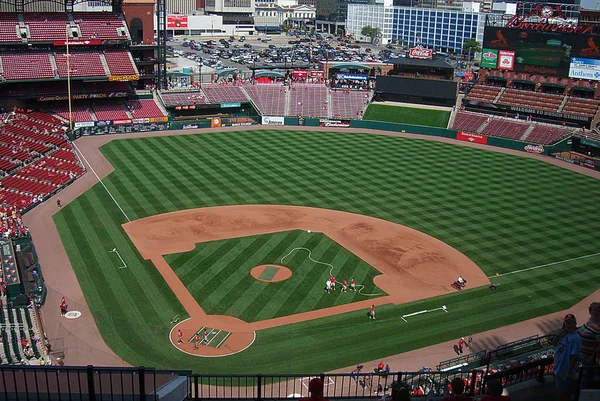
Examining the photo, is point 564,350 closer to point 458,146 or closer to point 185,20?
point 458,146

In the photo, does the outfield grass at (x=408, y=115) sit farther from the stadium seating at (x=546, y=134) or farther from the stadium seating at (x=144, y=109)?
the stadium seating at (x=144, y=109)

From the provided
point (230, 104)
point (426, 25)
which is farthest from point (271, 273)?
point (426, 25)

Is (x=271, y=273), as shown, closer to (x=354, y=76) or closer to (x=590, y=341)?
(x=590, y=341)

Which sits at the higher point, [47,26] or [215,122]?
[47,26]

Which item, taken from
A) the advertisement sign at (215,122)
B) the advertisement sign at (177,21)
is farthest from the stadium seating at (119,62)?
the advertisement sign at (177,21)

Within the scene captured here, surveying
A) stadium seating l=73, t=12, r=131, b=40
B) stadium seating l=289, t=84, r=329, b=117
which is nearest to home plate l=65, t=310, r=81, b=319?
stadium seating l=73, t=12, r=131, b=40

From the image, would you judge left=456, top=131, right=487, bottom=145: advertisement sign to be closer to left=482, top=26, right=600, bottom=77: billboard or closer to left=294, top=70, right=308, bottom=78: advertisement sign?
left=482, top=26, right=600, bottom=77: billboard
